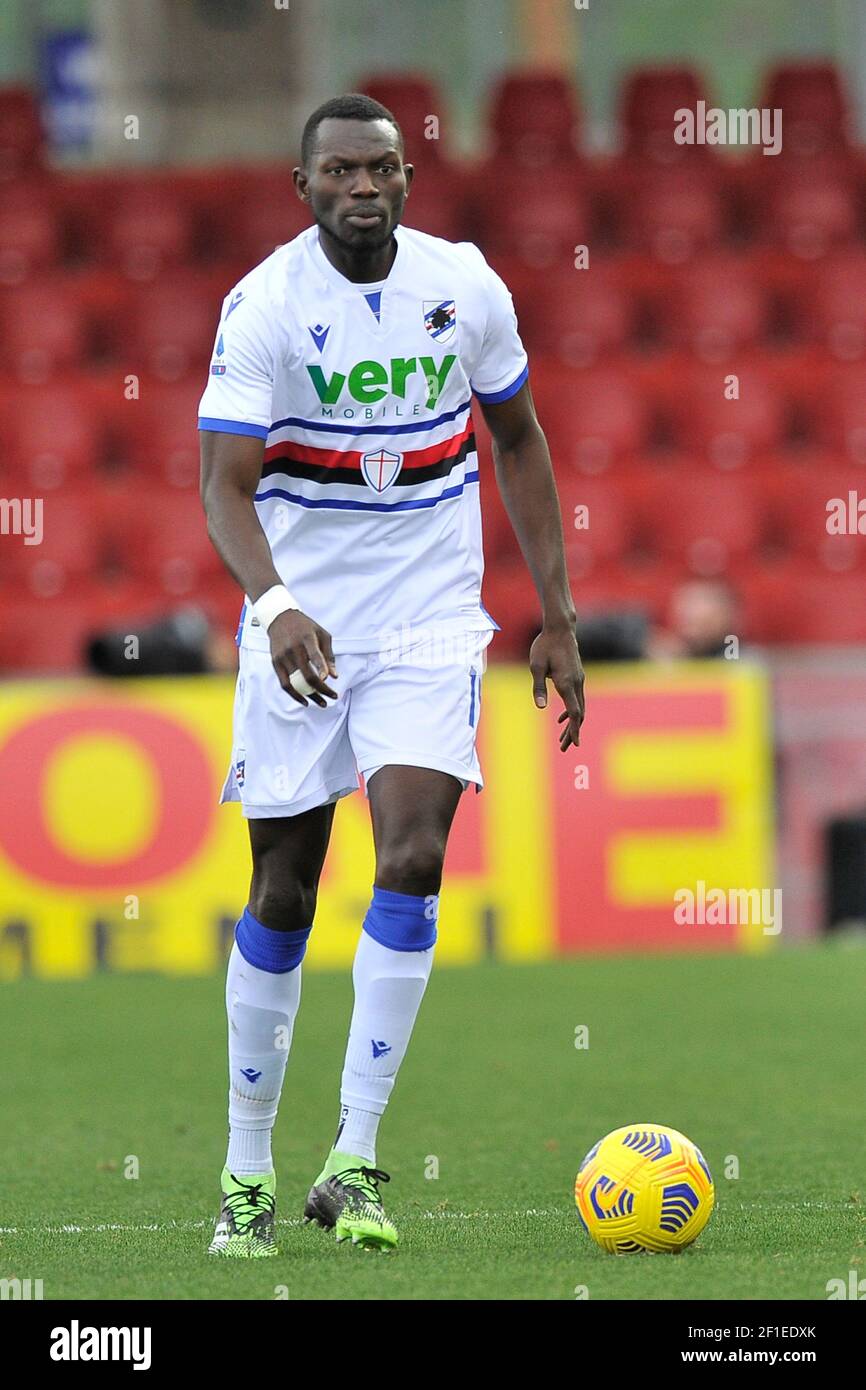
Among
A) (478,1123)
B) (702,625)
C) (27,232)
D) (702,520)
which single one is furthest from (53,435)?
(478,1123)

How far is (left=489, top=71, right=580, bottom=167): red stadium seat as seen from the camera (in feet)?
42.1

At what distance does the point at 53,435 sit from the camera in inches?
460

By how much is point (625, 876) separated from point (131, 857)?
1.99 metres

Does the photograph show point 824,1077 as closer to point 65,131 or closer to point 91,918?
point 91,918

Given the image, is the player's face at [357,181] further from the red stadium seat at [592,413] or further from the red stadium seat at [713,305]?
the red stadium seat at [713,305]

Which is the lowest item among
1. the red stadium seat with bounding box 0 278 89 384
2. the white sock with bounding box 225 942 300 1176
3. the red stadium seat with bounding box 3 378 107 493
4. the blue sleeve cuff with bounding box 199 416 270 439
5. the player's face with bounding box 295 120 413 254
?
the white sock with bounding box 225 942 300 1176

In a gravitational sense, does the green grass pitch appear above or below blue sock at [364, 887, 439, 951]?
below

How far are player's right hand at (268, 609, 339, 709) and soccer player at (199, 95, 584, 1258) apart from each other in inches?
7.9

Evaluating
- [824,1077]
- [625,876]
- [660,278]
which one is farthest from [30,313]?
[824,1077]

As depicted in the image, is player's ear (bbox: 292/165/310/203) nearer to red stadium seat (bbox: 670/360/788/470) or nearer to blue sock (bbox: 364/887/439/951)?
blue sock (bbox: 364/887/439/951)

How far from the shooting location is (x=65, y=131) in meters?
14.1

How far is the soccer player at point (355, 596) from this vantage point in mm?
3924

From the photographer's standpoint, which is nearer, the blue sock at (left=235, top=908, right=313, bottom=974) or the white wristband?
the white wristband

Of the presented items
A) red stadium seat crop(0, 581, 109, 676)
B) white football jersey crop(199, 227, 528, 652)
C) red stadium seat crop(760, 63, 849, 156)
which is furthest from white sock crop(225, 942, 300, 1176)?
red stadium seat crop(760, 63, 849, 156)
